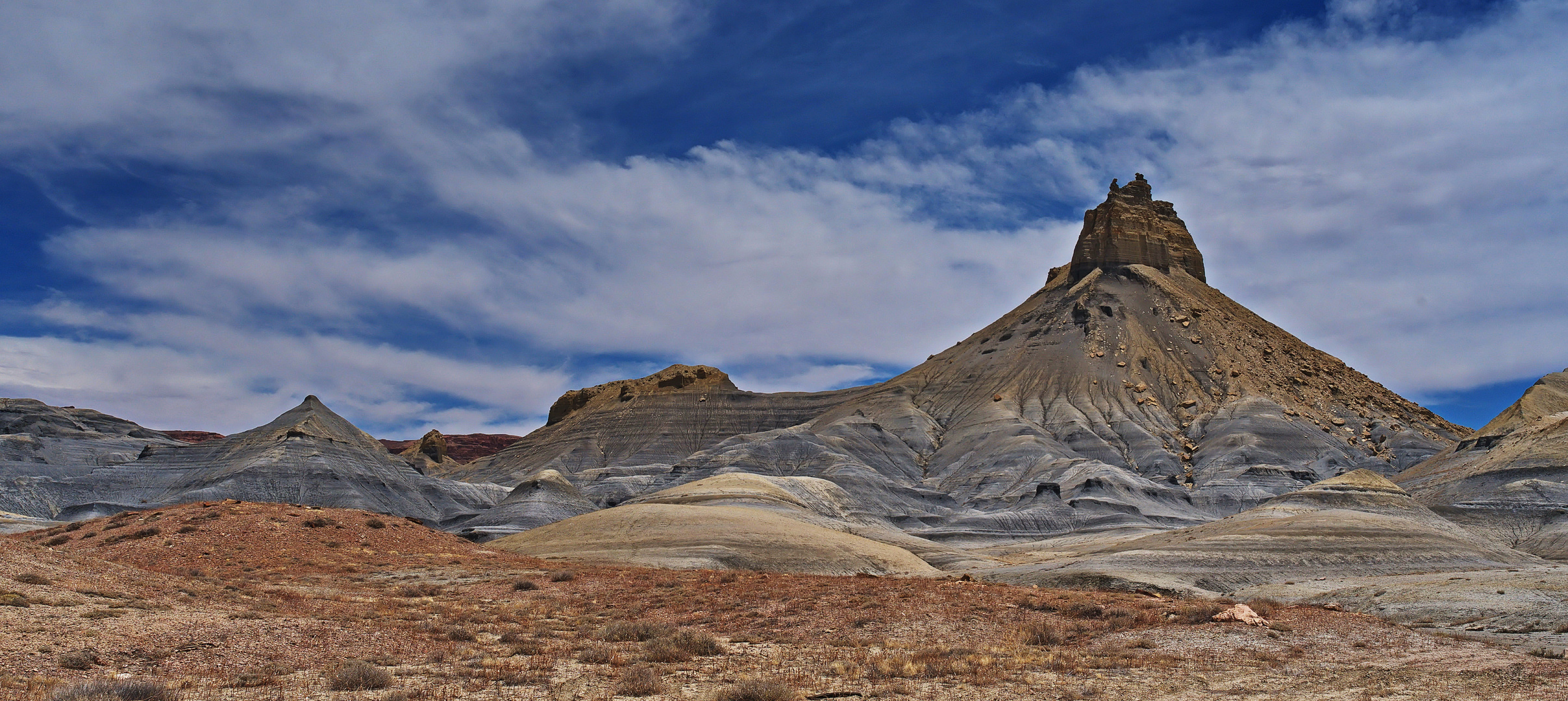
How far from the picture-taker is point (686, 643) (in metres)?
19.0

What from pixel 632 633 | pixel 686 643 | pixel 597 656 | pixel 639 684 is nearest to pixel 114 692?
pixel 639 684

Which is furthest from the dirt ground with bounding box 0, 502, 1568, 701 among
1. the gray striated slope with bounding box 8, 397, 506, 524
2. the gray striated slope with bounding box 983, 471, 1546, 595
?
the gray striated slope with bounding box 8, 397, 506, 524

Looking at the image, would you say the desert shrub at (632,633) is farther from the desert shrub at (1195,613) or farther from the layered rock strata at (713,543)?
the layered rock strata at (713,543)

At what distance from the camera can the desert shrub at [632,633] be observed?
66.2 feet

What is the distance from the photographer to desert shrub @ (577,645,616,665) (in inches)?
685

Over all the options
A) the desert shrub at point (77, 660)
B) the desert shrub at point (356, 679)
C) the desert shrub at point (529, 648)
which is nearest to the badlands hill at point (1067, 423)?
the desert shrub at point (529, 648)

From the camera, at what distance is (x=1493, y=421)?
100 meters

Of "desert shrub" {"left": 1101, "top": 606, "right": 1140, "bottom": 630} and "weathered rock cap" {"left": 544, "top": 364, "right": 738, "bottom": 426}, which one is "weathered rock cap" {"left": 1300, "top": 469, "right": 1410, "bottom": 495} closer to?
"desert shrub" {"left": 1101, "top": 606, "right": 1140, "bottom": 630}

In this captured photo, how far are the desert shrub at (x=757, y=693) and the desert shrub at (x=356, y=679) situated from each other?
181 inches

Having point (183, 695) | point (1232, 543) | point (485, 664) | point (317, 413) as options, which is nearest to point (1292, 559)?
point (1232, 543)

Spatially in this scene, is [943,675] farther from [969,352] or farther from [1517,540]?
[969,352]

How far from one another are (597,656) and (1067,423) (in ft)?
322

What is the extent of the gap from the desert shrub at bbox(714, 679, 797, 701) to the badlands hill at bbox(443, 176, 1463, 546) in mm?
57644

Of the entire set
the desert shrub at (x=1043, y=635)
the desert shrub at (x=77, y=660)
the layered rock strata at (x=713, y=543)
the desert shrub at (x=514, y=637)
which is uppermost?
the layered rock strata at (x=713, y=543)
